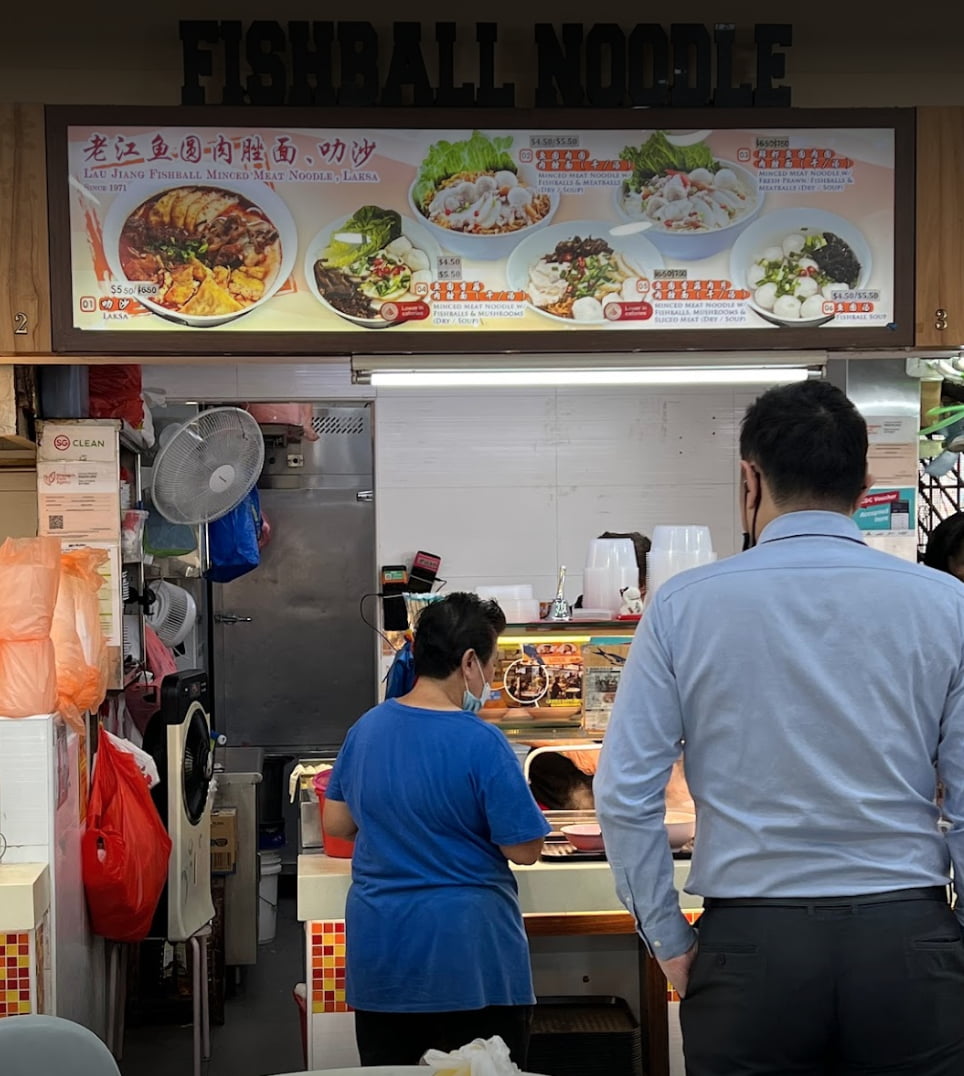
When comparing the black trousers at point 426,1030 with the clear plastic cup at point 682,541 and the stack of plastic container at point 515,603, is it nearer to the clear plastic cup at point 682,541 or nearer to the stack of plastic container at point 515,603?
the stack of plastic container at point 515,603

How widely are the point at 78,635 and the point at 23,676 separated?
0.33 m

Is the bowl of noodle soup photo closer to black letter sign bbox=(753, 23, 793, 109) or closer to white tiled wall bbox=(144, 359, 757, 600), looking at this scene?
black letter sign bbox=(753, 23, 793, 109)

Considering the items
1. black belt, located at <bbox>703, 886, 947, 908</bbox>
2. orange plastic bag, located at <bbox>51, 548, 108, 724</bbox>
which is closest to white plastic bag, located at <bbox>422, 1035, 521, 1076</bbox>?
black belt, located at <bbox>703, 886, 947, 908</bbox>

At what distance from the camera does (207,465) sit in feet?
17.7

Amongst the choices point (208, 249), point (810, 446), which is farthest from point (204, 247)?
point (810, 446)

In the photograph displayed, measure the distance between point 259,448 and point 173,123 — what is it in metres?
2.24

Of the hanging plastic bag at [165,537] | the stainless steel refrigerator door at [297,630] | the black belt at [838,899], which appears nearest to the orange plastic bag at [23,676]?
the hanging plastic bag at [165,537]

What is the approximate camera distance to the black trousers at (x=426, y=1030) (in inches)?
118

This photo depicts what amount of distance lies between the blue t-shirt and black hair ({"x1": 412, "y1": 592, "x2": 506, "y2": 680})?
131mm

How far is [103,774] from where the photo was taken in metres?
4.41

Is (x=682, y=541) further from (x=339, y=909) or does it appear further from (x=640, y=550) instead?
(x=339, y=909)

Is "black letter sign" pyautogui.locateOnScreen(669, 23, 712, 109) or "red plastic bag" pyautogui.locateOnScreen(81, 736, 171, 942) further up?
"black letter sign" pyautogui.locateOnScreen(669, 23, 712, 109)

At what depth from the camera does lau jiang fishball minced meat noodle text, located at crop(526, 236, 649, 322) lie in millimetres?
3367

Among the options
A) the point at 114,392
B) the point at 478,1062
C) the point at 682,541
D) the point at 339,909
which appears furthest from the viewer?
the point at 114,392
